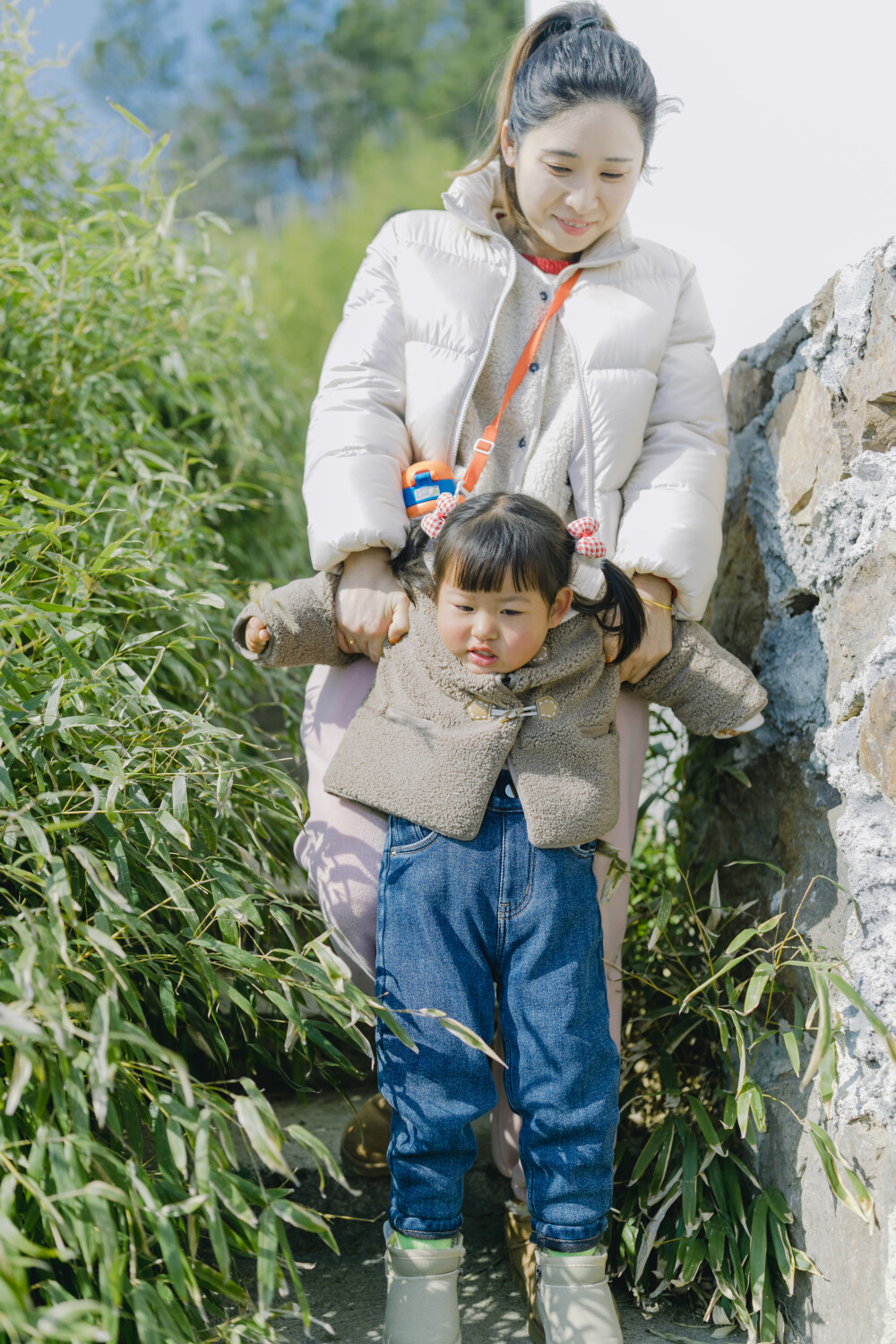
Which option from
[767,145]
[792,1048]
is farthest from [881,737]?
[767,145]

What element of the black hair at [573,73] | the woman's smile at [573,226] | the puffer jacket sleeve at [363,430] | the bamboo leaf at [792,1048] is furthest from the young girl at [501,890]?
the black hair at [573,73]

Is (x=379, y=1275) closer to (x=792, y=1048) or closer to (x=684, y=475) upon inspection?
(x=792, y=1048)

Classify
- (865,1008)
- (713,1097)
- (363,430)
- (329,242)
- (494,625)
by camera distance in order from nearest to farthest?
(865,1008) < (494,625) < (363,430) < (713,1097) < (329,242)

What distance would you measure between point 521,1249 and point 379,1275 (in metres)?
0.21

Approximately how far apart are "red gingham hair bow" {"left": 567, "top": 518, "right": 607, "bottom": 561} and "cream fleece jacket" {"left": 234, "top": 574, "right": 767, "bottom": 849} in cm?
9

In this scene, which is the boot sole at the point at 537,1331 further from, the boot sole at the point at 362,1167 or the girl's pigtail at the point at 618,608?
the girl's pigtail at the point at 618,608

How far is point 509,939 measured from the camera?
1.38 meters

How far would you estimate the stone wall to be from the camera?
1297 mm

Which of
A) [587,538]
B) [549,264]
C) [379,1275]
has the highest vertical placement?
[549,264]

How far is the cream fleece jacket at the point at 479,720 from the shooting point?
1384mm

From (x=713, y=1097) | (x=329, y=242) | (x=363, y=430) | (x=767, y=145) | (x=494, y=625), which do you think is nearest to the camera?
(x=494, y=625)

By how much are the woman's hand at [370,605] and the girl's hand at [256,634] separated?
0.34ft

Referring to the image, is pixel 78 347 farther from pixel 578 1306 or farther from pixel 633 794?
pixel 578 1306

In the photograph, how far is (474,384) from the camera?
160 cm
